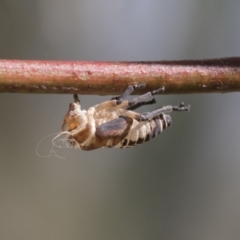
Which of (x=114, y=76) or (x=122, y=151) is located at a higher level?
(x=122, y=151)

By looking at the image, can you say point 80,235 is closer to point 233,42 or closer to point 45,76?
point 233,42

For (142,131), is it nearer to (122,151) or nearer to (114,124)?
(114,124)

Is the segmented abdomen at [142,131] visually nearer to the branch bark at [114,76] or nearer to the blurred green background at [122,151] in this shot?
the branch bark at [114,76]

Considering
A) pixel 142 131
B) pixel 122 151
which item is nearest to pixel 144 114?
pixel 142 131

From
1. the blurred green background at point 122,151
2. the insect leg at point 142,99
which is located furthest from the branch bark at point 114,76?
the blurred green background at point 122,151

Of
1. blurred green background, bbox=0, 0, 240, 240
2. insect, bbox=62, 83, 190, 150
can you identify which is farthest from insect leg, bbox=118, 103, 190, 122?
blurred green background, bbox=0, 0, 240, 240

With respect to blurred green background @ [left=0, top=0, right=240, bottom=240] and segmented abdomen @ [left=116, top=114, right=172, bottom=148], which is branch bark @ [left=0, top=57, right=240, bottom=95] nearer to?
segmented abdomen @ [left=116, top=114, right=172, bottom=148]
